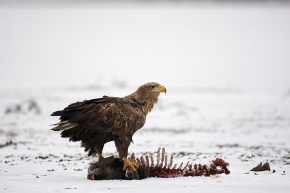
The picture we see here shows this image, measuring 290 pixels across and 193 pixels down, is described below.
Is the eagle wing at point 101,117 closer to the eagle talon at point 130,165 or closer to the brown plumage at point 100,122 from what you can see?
the brown plumage at point 100,122

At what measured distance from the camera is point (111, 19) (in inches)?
2148

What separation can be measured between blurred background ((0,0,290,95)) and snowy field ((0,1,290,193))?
0.09 meters

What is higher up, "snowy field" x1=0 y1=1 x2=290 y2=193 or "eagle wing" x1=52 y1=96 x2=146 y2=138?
"snowy field" x1=0 y1=1 x2=290 y2=193

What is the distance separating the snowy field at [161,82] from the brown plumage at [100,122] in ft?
1.98

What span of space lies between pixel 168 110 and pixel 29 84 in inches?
474

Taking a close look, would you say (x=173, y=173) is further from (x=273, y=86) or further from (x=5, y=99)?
(x=273, y=86)

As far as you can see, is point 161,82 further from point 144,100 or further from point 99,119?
point 99,119

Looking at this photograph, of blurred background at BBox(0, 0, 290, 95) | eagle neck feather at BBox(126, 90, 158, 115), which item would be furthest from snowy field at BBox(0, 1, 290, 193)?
eagle neck feather at BBox(126, 90, 158, 115)

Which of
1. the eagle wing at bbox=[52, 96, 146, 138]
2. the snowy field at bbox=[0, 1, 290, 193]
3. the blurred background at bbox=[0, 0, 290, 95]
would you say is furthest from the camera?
the blurred background at bbox=[0, 0, 290, 95]

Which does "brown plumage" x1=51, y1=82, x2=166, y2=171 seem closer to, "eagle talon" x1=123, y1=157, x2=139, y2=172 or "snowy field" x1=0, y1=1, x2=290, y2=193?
"eagle talon" x1=123, y1=157, x2=139, y2=172

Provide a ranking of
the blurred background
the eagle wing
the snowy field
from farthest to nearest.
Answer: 1. the blurred background
2. the snowy field
3. the eagle wing

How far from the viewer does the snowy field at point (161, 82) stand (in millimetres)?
9170

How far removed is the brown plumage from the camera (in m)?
8.30

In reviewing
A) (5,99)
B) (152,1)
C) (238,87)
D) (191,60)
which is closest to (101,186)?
(5,99)
